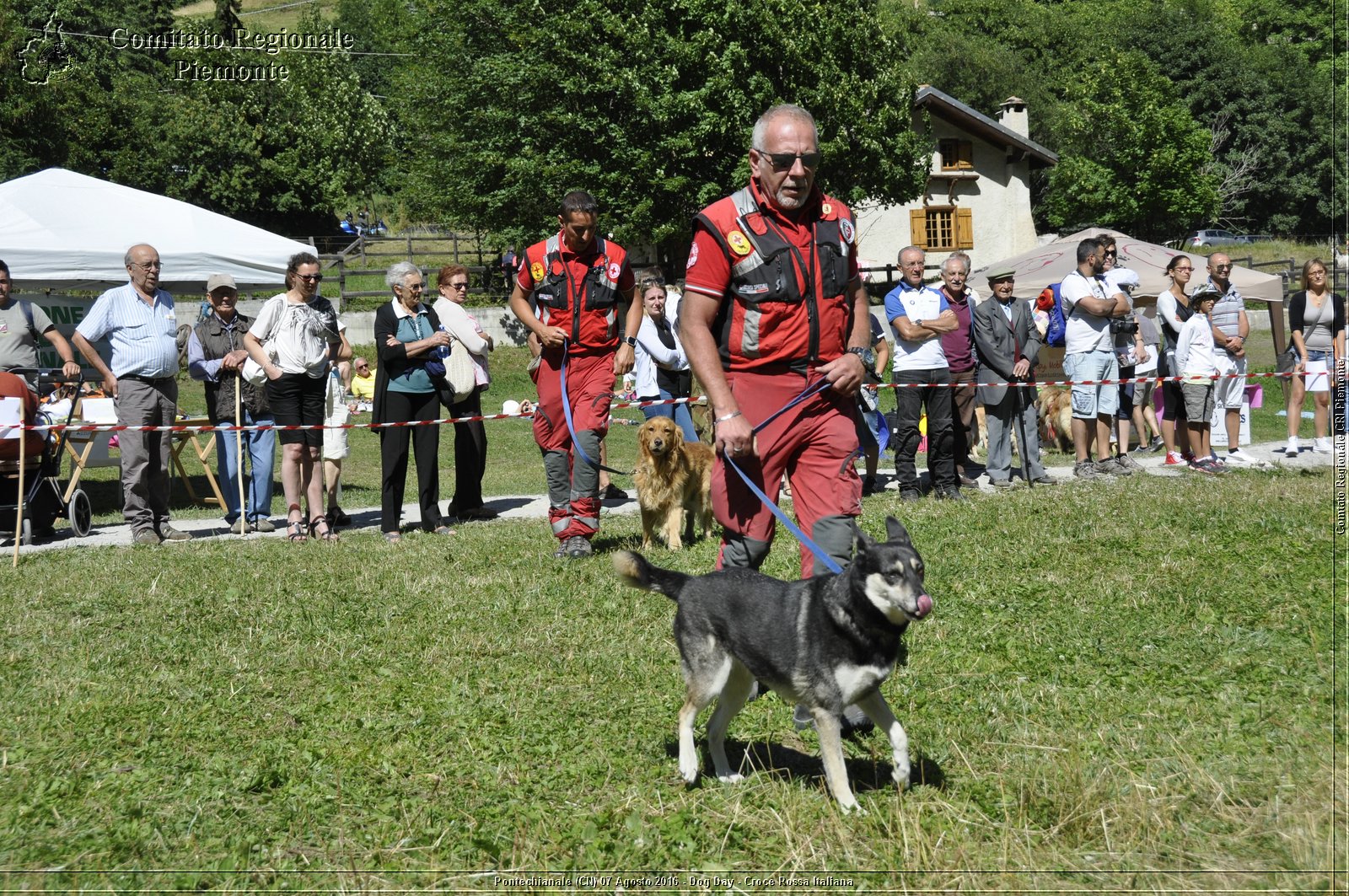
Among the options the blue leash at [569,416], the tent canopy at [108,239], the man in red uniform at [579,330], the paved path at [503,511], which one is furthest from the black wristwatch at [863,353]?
the tent canopy at [108,239]

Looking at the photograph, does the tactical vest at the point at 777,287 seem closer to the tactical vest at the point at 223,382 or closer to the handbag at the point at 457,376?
the handbag at the point at 457,376

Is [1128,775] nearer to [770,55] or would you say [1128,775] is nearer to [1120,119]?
[770,55]

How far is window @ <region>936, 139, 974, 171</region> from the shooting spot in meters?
46.8

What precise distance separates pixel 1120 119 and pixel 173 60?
48409 millimetres

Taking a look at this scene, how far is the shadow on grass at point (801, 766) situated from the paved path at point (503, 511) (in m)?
6.85

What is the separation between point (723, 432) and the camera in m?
4.54

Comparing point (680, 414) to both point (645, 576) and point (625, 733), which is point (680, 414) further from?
point (645, 576)

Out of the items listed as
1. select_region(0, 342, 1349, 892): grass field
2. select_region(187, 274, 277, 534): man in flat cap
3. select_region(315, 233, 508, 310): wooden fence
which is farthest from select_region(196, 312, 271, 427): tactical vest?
select_region(315, 233, 508, 310): wooden fence

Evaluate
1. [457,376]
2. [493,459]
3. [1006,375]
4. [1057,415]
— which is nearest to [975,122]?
[1057,415]

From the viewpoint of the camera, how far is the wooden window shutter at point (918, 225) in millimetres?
47438

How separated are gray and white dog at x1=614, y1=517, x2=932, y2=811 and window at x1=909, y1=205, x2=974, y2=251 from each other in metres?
45.2

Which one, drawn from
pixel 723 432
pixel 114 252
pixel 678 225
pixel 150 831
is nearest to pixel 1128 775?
pixel 723 432

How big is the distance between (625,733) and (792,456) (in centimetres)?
141

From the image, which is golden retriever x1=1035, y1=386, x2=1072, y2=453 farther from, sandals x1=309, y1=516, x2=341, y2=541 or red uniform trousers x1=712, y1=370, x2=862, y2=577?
red uniform trousers x1=712, y1=370, x2=862, y2=577
